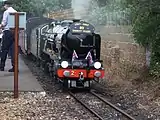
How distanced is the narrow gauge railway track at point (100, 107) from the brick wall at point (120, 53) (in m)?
2.23

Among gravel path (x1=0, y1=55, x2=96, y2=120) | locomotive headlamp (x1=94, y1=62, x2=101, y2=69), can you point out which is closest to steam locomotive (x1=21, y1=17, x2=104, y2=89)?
locomotive headlamp (x1=94, y1=62, x2=101, y2=69)

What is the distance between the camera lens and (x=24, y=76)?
39.5 ft

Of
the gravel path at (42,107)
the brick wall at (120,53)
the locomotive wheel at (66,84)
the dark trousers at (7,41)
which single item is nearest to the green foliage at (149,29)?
the brick wall at (120,53)

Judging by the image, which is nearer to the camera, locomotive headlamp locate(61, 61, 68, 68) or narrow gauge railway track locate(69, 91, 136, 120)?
narrow gauge railway track locate(69, 91, 136, 120)

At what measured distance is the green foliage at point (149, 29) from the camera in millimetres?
10805

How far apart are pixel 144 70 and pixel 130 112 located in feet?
11.4

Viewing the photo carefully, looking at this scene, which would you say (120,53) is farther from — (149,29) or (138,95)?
(138,95)

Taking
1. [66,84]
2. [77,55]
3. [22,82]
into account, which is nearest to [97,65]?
[77,55]

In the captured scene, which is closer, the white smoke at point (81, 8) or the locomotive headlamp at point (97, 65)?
the locomotive headlamp at point (97, 65)

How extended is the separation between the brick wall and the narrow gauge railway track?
223 centimetres

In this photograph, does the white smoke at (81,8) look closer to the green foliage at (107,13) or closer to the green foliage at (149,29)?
the green foliage at (107,13)

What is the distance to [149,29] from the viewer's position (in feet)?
37.1

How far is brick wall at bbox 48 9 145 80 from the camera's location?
12.6 metres

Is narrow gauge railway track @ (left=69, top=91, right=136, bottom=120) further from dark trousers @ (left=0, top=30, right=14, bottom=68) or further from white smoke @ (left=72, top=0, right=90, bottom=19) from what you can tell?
white smoke @ (left=72, top=0, right=90, bottom=19)
